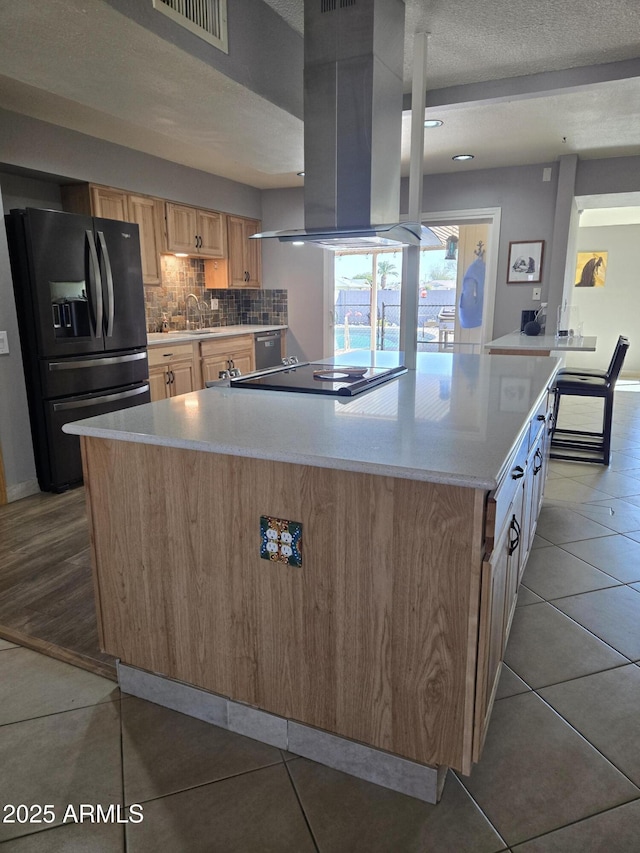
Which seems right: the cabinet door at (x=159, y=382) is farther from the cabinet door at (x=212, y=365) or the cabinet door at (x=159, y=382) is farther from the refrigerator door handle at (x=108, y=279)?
the refrigerator door handle at (x=108, y=279)

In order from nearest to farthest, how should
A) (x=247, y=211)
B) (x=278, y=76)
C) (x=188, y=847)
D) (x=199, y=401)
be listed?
(x=188, y=847), (x=199, y=401), (x=278, y=76), (x=247, y=211)

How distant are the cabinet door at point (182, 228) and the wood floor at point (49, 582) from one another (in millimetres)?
2631

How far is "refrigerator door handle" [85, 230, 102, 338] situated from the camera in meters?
3.60

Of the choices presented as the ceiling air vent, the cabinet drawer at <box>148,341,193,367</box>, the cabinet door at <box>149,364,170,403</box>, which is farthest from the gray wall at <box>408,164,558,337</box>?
the ceiling air vent

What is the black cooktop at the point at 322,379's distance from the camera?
2096 mm

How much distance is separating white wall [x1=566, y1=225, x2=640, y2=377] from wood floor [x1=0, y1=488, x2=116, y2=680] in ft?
24.8

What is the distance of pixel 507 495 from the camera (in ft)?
4.80

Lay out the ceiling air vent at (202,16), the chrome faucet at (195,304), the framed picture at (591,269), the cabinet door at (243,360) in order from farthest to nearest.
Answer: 1. the framed picture at (591,269)
2. the chrome faucet at (195,304)
3. the cabinet door at (243,360)
4. the ceiling air vent at (202,16)

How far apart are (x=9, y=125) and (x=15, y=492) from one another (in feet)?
7.67

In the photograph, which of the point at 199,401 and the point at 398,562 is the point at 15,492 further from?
the point at 398,562

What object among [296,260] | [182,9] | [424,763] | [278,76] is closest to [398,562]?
[424,763]

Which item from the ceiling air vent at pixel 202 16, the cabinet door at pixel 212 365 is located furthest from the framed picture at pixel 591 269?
the ceiling air vent at pixel 202 16

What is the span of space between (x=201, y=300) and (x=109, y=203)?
5.55 ft

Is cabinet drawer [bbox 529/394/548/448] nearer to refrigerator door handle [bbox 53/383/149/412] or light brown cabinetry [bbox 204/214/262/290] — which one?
refrigerator door handle [bbox 53/383/149/412]
